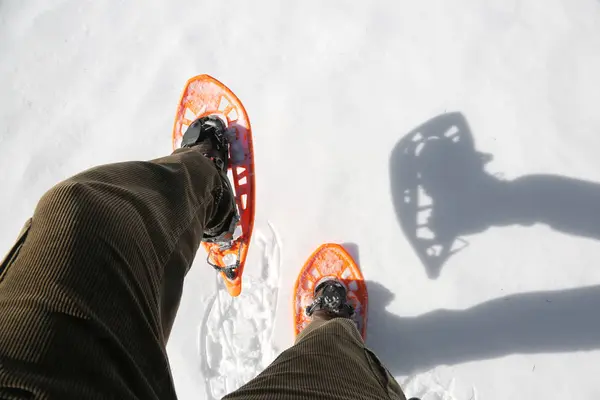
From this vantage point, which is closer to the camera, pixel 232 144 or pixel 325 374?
pixel 325 374

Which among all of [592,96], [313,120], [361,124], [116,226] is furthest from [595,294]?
[116,226]

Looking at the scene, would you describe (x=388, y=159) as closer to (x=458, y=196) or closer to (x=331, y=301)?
(x=458, y=196)

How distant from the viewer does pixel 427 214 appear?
5.74 ft

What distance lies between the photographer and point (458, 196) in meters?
1.74

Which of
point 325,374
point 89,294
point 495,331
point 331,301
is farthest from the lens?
point 331,301

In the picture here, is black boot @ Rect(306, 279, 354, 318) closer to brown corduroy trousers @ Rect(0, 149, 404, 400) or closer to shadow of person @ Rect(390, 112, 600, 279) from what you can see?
shadow of person @ Rect(390, 112, 600, 279)

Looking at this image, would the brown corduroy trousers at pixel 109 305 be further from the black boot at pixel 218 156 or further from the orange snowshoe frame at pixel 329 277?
the orange snowshoe frame at pixel 329 277

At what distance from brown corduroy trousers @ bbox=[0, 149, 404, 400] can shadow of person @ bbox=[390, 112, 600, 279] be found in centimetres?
86

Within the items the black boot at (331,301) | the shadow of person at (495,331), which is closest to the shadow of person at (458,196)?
the shadow of person at (495,331)

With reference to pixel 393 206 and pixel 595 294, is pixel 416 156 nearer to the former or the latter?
pixel 393 206

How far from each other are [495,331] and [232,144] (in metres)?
1.32

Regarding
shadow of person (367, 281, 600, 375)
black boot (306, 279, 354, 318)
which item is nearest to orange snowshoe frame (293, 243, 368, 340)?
black boot (306, 279, 354, 318)

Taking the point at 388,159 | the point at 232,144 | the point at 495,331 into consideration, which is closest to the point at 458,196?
the point at 388,159

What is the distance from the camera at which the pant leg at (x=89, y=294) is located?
0.56 m
